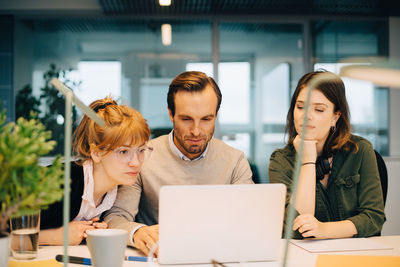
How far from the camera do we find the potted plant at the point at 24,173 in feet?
2.75

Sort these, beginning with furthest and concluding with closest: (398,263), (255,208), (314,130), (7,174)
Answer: (314,130) → (398,263) → (255,208) → (7,174)

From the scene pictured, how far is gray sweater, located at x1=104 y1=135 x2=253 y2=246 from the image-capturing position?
1.87m

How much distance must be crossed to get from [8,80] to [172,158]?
3110mm

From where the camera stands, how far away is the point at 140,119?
63.0 inches

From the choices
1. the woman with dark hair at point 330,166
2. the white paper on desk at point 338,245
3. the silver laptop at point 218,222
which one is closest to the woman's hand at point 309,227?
the white paper on desk at point 338,245

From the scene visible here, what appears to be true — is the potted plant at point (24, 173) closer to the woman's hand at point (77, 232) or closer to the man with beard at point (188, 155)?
the woman's hand at point (77, 232)

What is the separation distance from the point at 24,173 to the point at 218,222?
0.52 m

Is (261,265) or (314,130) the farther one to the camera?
(314,130)

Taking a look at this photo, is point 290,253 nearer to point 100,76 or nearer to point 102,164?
point 102,164

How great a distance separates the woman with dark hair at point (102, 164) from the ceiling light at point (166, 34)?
2.97 metres

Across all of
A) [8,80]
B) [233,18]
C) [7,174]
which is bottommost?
[7,174]

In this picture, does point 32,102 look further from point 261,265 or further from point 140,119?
point 261,265

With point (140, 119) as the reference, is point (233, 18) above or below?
above

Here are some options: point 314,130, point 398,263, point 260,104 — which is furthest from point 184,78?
point 260,104
